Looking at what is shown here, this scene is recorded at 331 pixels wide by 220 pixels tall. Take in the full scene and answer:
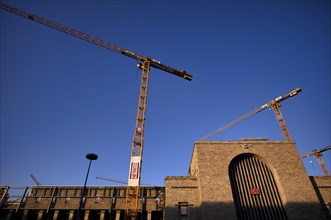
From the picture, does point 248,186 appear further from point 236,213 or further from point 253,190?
point 236,213

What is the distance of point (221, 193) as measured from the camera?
23984 millimetres

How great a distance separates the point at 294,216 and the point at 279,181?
376cm

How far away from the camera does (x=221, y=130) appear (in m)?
50.9

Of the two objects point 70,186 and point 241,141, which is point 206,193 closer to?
point 241,141

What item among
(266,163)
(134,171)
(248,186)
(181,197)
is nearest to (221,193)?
(248,186)

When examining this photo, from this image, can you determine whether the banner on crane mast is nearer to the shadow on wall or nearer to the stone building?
the stone building

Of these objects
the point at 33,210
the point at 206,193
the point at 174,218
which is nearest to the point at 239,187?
the point at 206,193

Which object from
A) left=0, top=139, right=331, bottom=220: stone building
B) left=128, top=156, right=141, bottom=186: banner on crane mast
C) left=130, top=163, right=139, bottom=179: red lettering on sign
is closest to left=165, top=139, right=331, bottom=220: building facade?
left=0, top=139, right=331, bottom=220: stone building

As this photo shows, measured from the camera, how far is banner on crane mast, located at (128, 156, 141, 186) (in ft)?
94.4

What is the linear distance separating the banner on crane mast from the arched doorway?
1234 centimetres

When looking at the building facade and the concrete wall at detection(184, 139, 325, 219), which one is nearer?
the concrete wall at detection(184, 139, 325, 219)

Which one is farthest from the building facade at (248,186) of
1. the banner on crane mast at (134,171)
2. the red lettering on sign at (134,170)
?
the red lettering on sign at (134,170)

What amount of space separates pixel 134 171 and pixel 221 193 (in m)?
12.2

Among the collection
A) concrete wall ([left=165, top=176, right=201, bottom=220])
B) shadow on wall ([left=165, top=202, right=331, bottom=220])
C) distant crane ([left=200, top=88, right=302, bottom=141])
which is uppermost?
distant crane ([left=200, top=88, right=302, bottom=141])
